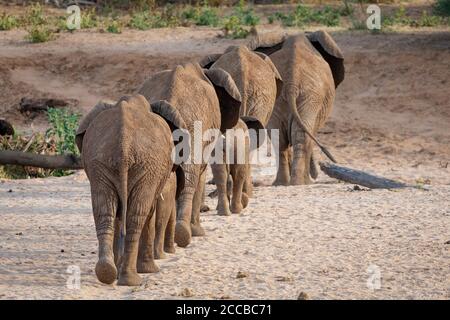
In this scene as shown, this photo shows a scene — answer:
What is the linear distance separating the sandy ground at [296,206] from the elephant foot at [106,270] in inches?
6.0

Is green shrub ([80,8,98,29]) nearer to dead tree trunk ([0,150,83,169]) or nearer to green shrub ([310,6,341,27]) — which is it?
green shrub ([310,6,341,27])

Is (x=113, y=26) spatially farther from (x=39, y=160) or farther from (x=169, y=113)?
(x=169, y=113)

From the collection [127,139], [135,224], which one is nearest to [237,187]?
[135,224]

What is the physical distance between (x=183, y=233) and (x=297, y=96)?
157 inches

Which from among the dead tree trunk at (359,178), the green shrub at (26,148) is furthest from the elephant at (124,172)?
the green shrub at (26,148)

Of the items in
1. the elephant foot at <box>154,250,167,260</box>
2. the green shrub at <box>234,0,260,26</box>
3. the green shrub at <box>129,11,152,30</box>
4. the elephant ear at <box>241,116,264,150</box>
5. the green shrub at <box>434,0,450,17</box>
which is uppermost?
the elephant ear at <box>241,116,264,150</box>

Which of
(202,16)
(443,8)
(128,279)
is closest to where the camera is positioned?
(128,279)

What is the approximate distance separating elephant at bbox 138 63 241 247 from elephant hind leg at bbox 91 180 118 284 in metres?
1.01

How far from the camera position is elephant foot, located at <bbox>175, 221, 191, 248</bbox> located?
8672mm

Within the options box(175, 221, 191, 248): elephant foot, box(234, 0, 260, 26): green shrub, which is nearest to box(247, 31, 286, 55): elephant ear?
box(175, 221, 191, 248): elephant foot

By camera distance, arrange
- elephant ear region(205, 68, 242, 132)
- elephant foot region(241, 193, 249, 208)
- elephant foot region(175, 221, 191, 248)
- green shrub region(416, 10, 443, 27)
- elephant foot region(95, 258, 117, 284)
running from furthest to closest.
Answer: green shrub region(416, 10, 443, 27), elephant foot region(241, 193, 249, 208), elephant ear region(205, 68, 242, 132), elephant foot region(175, 221, 191, 248), elephant foot region(95, 258, 117, 284)

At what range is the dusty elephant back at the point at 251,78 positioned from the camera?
35.9 ft

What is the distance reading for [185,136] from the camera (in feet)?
27.0

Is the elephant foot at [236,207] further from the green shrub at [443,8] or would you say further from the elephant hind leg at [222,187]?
the green shrub at [443,8]
